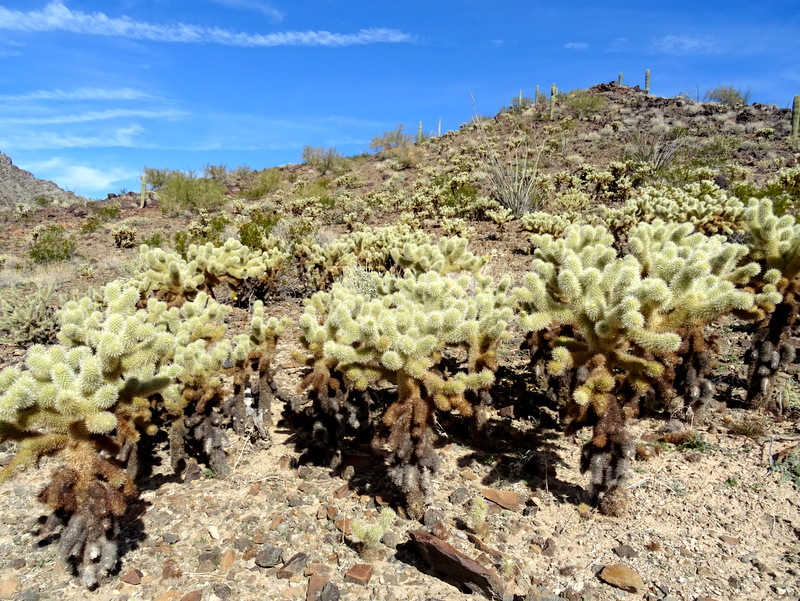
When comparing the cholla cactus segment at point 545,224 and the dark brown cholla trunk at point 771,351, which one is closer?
the dark brown cholla trunk at point 771,351

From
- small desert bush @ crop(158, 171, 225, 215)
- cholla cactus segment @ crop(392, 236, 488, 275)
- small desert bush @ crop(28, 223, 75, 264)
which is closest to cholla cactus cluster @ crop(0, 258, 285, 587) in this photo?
cholla cactus segment @ crop(392, 236, 488, 275)

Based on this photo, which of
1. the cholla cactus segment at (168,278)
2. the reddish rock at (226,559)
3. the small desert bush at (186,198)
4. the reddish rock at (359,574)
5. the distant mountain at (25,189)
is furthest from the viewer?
the distant mountain at (25,189)

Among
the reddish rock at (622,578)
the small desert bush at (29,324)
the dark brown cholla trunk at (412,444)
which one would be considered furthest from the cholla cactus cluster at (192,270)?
the reddish rock at (622,578)

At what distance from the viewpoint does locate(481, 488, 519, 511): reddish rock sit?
11.4 feet

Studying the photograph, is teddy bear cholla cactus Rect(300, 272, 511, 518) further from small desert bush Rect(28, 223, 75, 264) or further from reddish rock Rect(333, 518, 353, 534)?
small desert bush Rect(28, 223, 75, 264)

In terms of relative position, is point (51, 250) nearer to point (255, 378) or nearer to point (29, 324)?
point (29, 324)

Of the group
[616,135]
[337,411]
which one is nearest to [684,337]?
[337,411]

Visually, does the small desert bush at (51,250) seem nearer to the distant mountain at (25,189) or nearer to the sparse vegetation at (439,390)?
the sparse vegetation at (439,390)

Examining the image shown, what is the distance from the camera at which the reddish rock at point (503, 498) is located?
3.48 meters

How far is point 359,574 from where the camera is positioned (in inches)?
113

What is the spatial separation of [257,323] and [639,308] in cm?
278

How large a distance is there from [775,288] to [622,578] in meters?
2.79

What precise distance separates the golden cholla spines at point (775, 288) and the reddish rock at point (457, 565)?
10.6ft

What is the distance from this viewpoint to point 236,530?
330 centimetres
